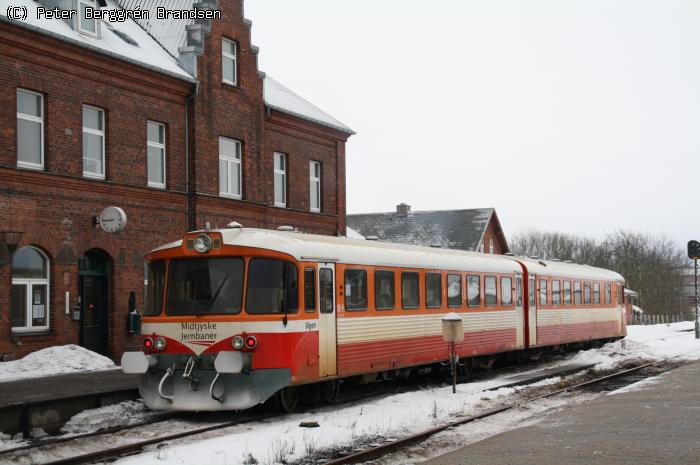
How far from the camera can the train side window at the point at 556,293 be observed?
82.5 feet

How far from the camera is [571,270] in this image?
27.0 meters

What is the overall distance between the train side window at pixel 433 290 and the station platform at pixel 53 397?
19.0 ft

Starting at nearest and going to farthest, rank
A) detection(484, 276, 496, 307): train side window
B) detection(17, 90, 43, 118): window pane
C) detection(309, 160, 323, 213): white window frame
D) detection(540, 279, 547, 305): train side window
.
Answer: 1. detection(17, 90, 43, 118): window pane
2. detection(484, 276, 496, 307): train side window
3. detection(540, 279, 547, 305): train side window
4. detection(309, 160, 323, 213): white window frame

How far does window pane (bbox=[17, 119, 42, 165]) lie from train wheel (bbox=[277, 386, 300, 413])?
9349 millimetres

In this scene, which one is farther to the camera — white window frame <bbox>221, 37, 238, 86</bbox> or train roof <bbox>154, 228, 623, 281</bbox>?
white window frame <bbox>221, 37, 238, 86</bbox>

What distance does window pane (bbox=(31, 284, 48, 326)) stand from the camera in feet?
64.8

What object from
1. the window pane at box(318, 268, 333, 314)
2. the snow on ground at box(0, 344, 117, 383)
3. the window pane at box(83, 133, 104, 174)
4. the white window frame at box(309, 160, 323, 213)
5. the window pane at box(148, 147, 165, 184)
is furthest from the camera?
the white window frame at box(309, 160, 323, 213)

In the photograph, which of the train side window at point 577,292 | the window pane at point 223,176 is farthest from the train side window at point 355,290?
the train side window at point 577,292

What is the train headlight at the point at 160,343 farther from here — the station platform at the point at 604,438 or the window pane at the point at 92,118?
the window pane at the point at 92,118

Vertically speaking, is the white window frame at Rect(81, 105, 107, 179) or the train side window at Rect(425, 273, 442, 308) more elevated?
the white window frame at Rect(81, 105, 107, 179)

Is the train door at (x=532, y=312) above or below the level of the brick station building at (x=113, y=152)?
below

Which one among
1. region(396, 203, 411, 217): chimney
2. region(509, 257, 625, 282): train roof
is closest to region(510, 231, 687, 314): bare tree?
region(396, 203, 411, 217): chimney

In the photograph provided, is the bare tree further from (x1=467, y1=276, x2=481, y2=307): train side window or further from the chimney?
(x1=467, y1=276, x2=481, y2=307): train side window

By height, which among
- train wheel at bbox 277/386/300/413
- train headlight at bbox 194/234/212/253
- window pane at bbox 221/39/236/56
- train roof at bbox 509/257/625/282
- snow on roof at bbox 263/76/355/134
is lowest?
train wheel at bbox 277/386/300/413
